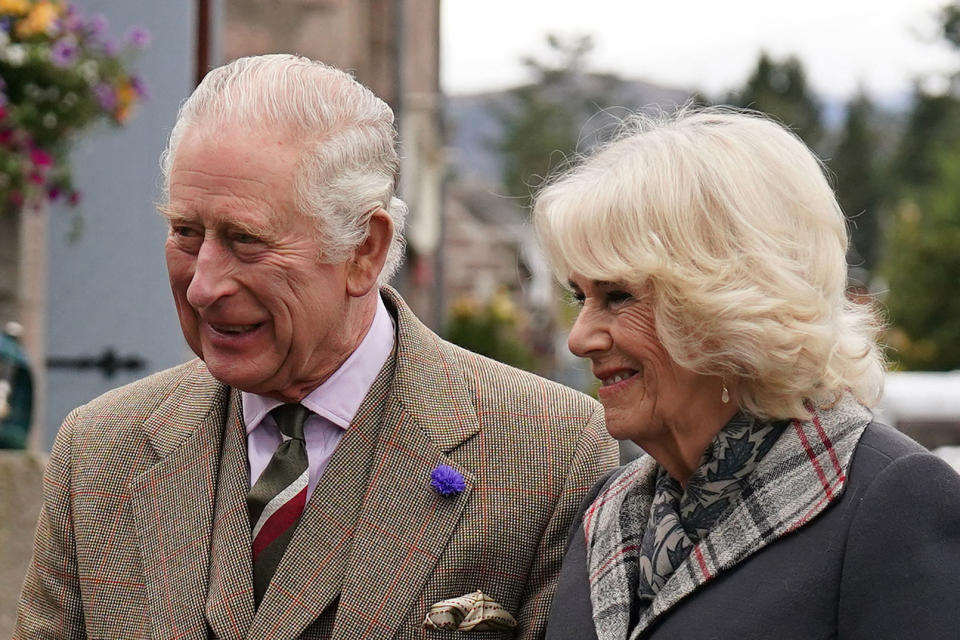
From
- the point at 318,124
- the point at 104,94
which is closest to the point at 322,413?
the point at 318,124

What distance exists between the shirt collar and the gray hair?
0.75 ft

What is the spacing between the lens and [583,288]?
247 cm

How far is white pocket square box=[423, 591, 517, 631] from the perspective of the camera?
8.64 feet

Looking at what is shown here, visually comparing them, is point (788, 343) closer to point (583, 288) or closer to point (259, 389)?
point (583, 288)

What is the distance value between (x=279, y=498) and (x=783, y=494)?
0.91 m

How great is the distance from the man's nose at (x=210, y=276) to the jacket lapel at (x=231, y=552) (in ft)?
1.17

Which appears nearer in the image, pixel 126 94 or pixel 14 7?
pixel 14 7

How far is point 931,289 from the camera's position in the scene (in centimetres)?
3462

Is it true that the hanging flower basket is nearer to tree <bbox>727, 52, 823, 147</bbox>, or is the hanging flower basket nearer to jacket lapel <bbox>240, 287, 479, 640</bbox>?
jacket lapel <bbox>240, 287, 479, 640</bbox>

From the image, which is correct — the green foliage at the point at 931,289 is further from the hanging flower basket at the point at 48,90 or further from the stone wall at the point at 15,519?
the stone wall at the point at 15,519

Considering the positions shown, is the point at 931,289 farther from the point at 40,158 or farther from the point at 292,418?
the point at 292,418

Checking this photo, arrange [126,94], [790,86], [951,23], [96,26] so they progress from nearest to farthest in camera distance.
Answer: [96,26]
[126,94]
[951,23]
[790,86]

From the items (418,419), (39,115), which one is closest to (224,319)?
(418,419)

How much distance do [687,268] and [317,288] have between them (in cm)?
66
